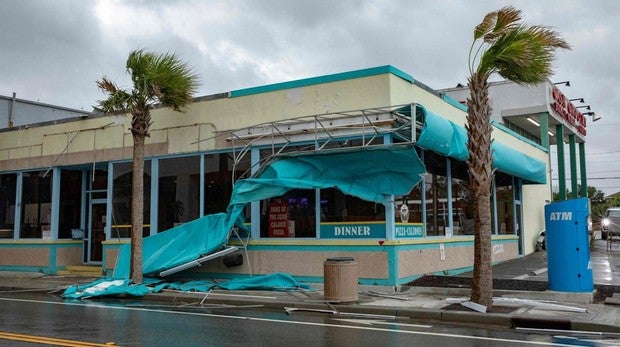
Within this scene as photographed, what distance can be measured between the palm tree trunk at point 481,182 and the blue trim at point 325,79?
118 inches

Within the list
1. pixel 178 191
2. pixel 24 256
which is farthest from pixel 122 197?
pixel 24 256

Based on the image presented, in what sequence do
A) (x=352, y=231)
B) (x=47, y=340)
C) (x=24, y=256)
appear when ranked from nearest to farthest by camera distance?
(x=47, y=340), (x=352, y=231), (x=24, y=256)

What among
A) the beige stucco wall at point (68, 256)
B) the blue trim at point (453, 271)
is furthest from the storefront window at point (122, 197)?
the blue trim at point (453, 271)

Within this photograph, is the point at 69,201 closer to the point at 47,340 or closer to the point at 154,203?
the point at 154,203

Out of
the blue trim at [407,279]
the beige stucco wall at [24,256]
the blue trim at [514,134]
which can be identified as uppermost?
the blue trim at [514,134]

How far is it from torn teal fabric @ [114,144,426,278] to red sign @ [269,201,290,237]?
0.81 m

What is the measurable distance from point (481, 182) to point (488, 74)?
2.04 meters

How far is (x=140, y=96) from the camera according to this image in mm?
14281

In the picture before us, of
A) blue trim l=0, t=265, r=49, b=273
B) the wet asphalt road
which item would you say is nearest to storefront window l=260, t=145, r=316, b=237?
the wet asphalt road

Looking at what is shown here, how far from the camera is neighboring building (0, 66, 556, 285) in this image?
13445mm

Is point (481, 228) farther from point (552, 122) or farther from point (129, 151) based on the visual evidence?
point (552, 122)

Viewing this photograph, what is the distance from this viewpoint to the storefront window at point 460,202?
1634 centimetres

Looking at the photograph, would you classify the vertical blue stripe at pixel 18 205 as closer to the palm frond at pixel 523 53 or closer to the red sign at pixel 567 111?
the palm frond at pixel 523 53

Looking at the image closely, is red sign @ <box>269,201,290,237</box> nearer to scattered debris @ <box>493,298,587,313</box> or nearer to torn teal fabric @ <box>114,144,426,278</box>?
torn teal fabric @ <box>114,144,426,278</box>
